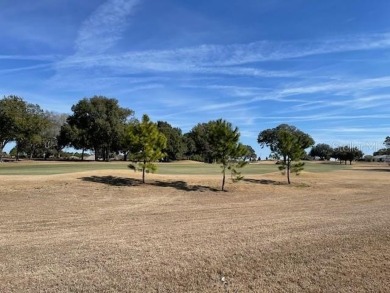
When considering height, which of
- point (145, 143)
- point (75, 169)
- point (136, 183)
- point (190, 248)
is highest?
point (145, 143)

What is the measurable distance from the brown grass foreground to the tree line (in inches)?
465

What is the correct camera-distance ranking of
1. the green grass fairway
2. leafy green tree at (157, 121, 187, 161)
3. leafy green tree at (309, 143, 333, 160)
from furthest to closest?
leafy green tree at (309, 143, 333, 160) < leafy green tree at (157, 121, 187, 161) < the green grass fairway

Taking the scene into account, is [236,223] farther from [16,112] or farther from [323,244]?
[16,112]

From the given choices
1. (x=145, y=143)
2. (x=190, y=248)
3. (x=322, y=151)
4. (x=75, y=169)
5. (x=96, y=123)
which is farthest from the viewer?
(x=322, y=151)

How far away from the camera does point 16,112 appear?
217 feet

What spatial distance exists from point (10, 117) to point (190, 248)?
2470 inches

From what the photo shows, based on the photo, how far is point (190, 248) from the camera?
9.71 meters

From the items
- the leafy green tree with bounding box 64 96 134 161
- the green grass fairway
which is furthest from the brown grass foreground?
the leafy green tree with bounding box 64 96 134 161

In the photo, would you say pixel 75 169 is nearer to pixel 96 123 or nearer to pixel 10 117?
pixel 10 117

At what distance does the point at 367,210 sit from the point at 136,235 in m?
10.9

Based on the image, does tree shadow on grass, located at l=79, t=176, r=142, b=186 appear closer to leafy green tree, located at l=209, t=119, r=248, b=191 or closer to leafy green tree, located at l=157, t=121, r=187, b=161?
leafy green tree, located at l=209, t=119, r=248, b=191

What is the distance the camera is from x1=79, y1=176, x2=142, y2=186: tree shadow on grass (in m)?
26.8

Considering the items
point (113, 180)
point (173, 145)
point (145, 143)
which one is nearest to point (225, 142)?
point (145, 143)

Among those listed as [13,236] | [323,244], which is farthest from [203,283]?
[13,236]
